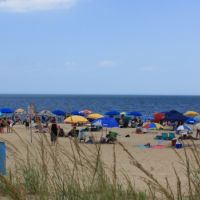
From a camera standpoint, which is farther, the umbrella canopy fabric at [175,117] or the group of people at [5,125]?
the umbrella canopy fabric at [175,117]

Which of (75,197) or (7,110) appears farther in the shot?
(7,110)

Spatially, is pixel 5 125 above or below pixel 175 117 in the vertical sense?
above

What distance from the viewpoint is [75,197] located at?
354 cm

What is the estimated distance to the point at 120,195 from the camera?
3.52 meters

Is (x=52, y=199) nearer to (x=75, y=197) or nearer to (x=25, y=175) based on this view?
(x=75, y=197)

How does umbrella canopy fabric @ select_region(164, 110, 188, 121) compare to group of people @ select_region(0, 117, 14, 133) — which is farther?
umbrella canopy fabric @ select_region(164, 110, 188, 121)

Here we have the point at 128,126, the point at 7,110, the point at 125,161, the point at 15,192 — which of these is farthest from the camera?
the point at 7,110

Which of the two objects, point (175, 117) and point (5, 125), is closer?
point (5, 125)

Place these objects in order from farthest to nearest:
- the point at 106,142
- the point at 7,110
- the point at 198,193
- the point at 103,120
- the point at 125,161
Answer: the point at 7,110 → the point at 103,120 → the point at 106,142 → the point at 125,161 → the point at 198,193

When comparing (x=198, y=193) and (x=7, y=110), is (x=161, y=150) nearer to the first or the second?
(x=198, y=193)

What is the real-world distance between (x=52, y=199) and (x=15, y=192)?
1.15m

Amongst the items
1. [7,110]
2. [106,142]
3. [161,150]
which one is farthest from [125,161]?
[7,110]

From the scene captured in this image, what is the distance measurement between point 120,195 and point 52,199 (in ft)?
1.70

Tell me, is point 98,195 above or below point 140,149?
above
